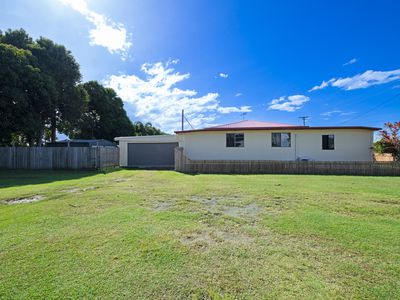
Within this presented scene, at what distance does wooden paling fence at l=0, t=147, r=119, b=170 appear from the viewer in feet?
50.1

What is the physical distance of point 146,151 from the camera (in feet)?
63.2

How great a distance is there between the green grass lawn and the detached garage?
13630mm

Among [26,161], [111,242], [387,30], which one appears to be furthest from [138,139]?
[387,30]

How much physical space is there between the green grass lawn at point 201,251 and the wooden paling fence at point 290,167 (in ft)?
25.2

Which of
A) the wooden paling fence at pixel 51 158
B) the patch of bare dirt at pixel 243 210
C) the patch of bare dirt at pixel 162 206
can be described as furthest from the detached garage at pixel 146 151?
the patch of bare dirt at pixel 243 210

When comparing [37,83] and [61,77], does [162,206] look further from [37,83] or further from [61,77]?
[61,77]

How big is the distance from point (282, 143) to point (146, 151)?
11285 mm

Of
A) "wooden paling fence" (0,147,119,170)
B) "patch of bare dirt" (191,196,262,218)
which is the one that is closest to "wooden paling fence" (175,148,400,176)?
"wooden paling fence" (0,147,119,170)

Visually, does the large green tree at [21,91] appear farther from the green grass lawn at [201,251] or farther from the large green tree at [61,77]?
the green grass lawn at [201,251]

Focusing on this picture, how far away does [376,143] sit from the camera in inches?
611

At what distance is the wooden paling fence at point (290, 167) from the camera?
12305 mm

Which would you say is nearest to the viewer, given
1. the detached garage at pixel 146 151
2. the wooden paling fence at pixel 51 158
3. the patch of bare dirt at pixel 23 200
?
the patch of bare dirt at pixel 23 200

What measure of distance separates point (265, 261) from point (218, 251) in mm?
644

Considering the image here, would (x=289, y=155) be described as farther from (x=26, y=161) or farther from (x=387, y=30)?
(x=26, y=161)
